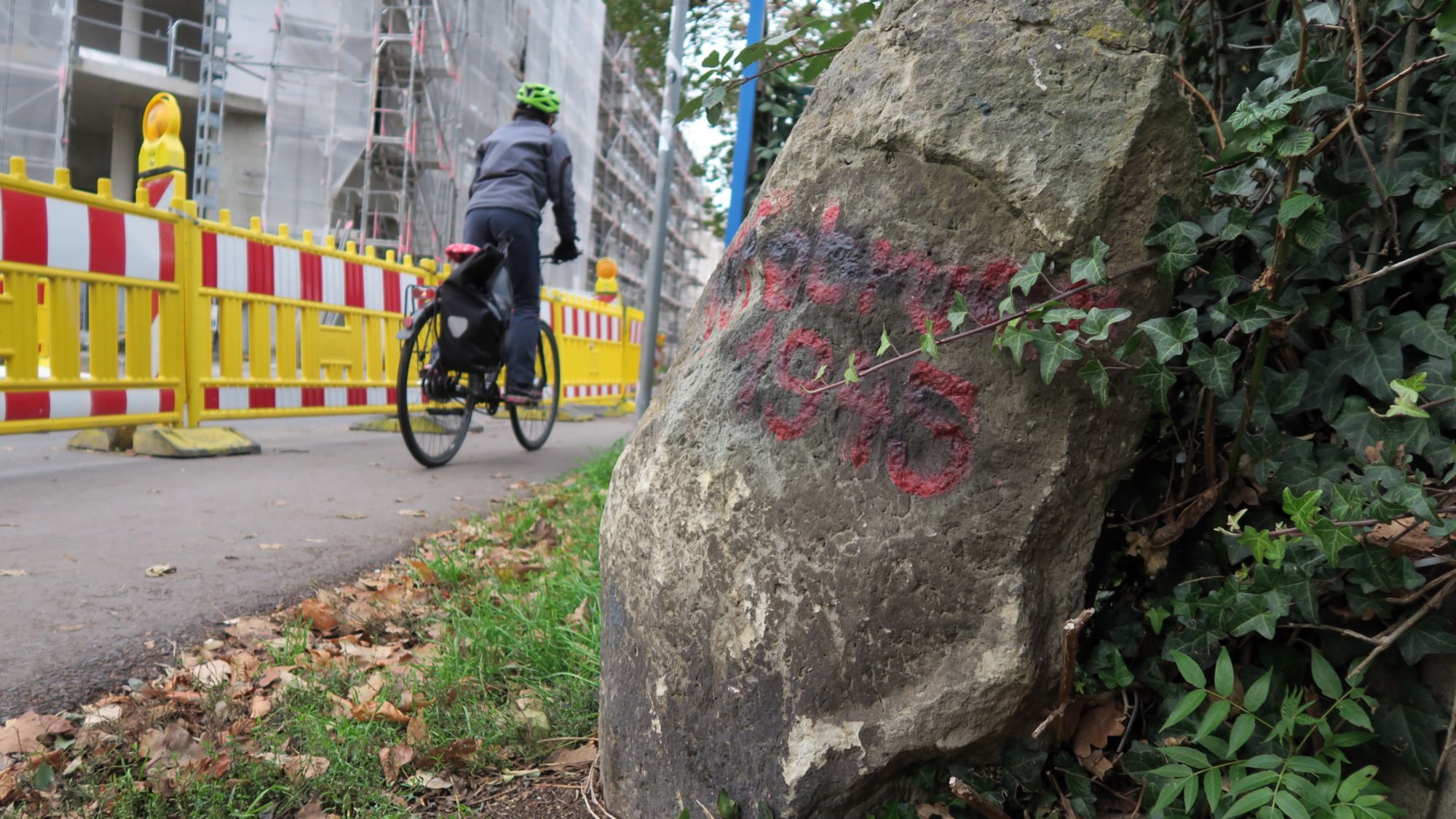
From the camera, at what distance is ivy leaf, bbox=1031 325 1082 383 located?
4.34 feet

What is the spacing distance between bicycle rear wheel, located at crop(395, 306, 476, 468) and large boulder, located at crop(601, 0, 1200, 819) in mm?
3538

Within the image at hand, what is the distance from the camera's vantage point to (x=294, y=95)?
55.1 feet

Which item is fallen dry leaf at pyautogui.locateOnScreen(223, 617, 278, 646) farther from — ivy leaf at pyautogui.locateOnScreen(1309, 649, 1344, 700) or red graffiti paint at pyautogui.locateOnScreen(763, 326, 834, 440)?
ivy leaf at pyautogui.locateOnScreen(1309, 649, 1344, 700)

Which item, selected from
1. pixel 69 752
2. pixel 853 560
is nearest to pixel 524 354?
pixel 69 752

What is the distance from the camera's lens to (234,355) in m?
5.61

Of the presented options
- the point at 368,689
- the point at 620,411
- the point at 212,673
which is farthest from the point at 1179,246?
the point at 620,411

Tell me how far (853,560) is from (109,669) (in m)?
1.76

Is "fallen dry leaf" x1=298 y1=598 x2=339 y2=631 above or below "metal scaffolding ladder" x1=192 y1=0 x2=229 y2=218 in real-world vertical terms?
below

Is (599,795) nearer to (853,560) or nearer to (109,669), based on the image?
(853,560)

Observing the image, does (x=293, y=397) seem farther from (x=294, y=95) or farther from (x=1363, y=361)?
(x=294, y=95)

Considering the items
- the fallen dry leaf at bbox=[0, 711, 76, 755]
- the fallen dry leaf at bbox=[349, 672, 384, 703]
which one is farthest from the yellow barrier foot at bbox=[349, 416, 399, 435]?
the fallen dry leaf at bbox=[0, 711, 76, 755]

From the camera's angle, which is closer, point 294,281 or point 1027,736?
point 1027,736

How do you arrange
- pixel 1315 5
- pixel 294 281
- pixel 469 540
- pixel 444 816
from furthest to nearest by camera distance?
pixel 294 281
pixel 469 540
pixel 444 816
pixel 1315 5

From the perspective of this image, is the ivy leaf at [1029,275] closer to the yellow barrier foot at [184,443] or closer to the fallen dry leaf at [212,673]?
the fallen dry leaf at [212,673]
